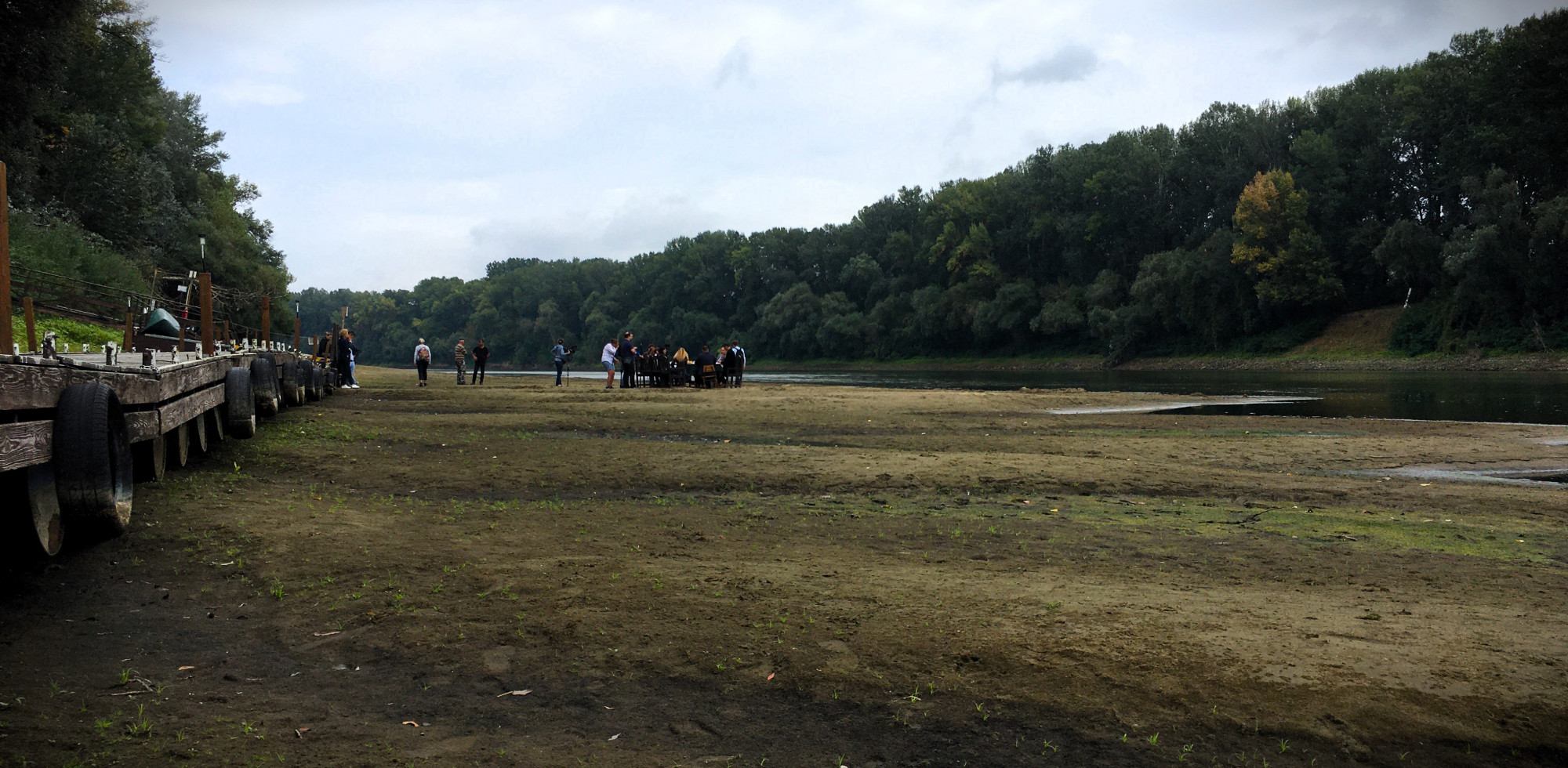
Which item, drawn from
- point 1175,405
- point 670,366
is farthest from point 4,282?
point 670,366

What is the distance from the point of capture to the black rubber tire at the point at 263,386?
1695 cm

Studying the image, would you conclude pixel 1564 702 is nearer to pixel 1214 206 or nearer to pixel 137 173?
pixel 137 173

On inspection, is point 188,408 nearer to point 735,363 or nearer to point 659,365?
point 659,365

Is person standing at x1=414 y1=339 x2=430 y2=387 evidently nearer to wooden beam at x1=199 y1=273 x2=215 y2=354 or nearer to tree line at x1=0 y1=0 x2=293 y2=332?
tree line at x1=0 y1=0 x2=293 y2=332

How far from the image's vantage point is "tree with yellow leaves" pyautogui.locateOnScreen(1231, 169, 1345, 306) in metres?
72.0

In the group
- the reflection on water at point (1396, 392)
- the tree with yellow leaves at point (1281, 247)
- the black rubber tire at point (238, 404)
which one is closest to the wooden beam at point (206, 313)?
the black rubber tire at point (238, 404)

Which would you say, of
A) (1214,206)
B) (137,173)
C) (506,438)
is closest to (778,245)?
(1214,206)

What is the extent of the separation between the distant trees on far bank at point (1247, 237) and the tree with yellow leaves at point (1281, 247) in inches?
5.8

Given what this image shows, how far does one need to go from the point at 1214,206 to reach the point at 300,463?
84.9 metres

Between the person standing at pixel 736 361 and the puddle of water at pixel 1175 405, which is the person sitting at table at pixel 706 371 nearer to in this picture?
the person standing at pixel 736 361

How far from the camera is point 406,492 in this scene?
1059 centimetres

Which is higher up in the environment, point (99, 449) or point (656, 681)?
point (99, 449)

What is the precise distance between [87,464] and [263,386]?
1092cm

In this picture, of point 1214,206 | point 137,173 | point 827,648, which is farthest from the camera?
point 1214,206
